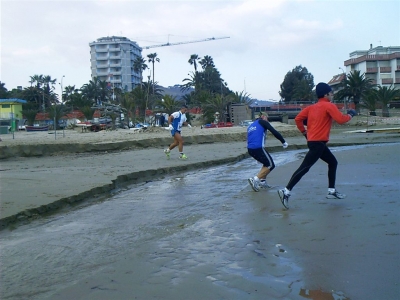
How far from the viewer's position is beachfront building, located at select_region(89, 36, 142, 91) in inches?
5153

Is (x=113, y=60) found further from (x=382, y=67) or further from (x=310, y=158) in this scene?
(x=310, y=158)

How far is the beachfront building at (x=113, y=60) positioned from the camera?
130875 mm

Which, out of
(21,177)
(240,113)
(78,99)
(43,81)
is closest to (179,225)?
(21,177)

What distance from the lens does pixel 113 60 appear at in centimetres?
13175

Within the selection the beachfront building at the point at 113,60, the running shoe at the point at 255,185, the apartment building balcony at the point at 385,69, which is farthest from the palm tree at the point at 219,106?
the beachfront building at the point at 113,60

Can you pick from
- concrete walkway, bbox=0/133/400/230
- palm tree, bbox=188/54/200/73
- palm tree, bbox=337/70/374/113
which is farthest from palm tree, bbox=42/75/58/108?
concrete walkway, bbox=0/133/400/230

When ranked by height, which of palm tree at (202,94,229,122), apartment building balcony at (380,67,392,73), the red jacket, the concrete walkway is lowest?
the concrete walkway

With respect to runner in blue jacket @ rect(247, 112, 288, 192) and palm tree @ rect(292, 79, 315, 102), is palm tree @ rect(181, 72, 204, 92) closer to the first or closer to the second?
palm tree @ rect(292, 79, 315, 102)

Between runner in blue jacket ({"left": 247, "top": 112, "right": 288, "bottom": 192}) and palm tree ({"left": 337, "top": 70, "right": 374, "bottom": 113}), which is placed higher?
palm tree ({"left": 337, "top": 70, "right": 374, "bottom": 113})

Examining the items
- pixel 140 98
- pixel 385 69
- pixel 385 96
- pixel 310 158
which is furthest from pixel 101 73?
pixel 310 158

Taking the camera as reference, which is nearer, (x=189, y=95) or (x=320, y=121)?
(x=320, y=121)

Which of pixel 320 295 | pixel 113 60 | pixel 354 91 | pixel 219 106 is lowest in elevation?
pixel 320 295

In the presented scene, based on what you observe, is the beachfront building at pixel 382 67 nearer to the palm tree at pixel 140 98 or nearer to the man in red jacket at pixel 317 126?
the palm tree at pixel 140 98

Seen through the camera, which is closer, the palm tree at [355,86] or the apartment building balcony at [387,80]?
the palm tree at [355,86]
